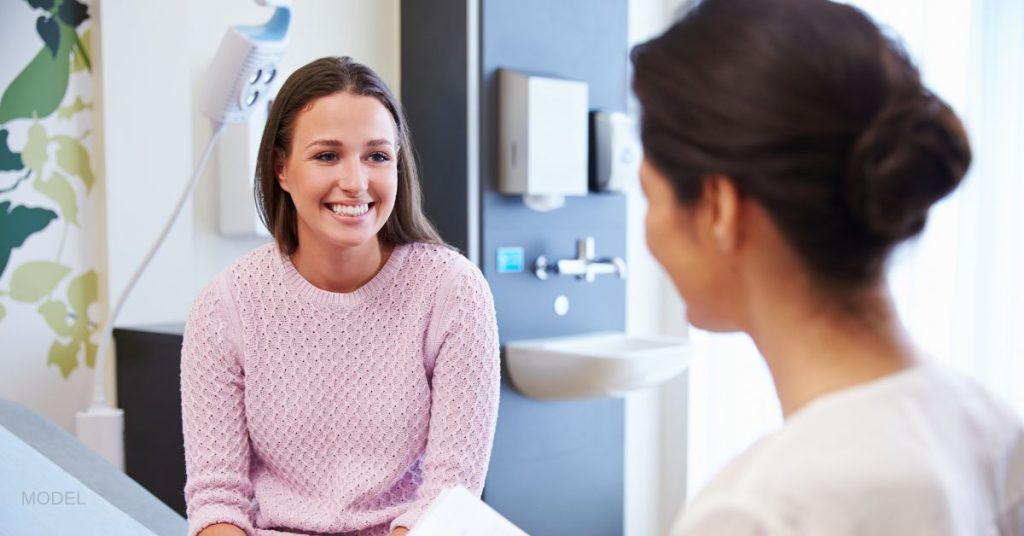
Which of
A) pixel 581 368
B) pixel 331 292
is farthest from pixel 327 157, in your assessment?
pixel 581 368

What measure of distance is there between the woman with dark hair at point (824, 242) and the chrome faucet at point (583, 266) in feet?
6.49

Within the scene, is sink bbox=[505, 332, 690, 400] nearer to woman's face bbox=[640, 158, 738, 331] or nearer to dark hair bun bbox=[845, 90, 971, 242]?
woman's face bbox=[640, 158, 738, 331]

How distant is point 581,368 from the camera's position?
2441mm

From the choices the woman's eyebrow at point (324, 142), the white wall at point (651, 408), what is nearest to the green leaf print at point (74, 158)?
the woman's eyebrow at point (324, 142)

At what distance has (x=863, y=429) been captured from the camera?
0.58 metres

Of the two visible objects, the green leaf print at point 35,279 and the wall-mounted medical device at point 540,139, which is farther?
the wall-mounted medical device at point 540,139

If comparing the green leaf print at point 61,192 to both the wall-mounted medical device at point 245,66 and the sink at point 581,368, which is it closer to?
the wall-mounted medical device at point 245,66

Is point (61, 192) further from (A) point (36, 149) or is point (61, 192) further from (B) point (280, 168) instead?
(B) point (280, 168)

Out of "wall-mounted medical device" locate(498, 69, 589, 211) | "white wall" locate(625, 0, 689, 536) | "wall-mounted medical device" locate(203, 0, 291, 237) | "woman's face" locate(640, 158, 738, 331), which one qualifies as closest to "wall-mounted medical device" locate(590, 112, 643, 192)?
"wall-mounted medical device" locate(498, 69, 589, 211)

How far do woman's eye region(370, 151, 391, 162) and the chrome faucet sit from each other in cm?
124

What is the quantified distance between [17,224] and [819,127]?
1.88 m

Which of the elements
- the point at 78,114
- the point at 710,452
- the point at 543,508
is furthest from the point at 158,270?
the point at 710,452

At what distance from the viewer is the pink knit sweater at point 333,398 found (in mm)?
1399

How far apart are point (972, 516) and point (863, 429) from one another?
0.31 feet
